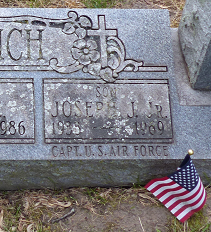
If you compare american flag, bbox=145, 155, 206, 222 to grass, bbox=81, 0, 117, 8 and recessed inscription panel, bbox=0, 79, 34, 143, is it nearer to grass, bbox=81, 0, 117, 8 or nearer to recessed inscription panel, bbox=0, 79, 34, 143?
recessed inscription panel, bbox=0, 79, 34, 143

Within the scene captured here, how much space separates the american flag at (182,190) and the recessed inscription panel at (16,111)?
112cm

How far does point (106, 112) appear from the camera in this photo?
3213 millimetres

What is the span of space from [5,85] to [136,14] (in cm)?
136

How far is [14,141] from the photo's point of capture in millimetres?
3059

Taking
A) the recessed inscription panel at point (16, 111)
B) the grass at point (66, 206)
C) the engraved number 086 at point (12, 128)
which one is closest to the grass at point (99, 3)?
the recessed inscription panel at point (16, 111)

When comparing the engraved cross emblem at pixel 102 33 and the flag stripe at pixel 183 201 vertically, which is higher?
the engraved cross emblem at pixel 102 33

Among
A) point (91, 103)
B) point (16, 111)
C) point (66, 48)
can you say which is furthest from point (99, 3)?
point (16, 111)

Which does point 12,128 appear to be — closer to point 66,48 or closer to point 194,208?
point 66,48

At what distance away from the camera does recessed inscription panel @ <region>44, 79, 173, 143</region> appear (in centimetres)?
313

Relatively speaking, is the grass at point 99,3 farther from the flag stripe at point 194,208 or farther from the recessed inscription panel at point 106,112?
the flag stripe at point 194,208

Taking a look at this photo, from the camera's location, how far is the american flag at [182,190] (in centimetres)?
304

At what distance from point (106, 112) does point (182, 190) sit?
87cm

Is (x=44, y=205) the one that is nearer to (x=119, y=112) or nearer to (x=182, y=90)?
(x=119, y=112)

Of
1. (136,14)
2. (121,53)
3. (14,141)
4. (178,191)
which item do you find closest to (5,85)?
(14,141)
